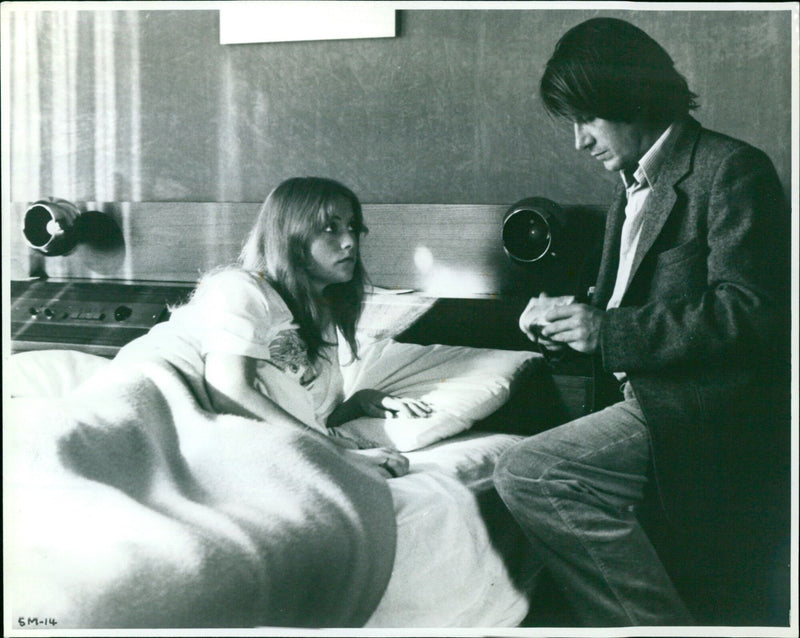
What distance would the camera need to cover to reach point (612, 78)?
3.24 feet

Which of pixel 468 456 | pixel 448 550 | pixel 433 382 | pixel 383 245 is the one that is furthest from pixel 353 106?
pixel 448 550

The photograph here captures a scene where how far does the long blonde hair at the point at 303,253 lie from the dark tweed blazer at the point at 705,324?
0.35 m

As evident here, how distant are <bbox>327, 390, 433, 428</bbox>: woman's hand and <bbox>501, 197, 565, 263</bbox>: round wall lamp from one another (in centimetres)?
25

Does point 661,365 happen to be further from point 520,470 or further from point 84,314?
point 84,314

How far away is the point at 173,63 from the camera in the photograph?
1.05 metres

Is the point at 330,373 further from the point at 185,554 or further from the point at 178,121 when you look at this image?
the point at 178,121

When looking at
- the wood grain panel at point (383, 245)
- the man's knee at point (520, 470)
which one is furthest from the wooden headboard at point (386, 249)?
the man's knee at point (520, 470)

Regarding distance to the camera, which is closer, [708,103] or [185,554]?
[185,554]

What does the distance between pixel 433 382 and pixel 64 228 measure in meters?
0.59

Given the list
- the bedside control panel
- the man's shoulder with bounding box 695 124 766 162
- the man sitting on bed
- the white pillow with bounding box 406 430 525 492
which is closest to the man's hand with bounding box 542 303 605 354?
the man sitting on bed

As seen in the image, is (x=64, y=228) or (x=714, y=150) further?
(x=64, y=228)

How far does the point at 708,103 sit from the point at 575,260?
28 cm

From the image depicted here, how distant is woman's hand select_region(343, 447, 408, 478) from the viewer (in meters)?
0.97

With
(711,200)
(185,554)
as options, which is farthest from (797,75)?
(185,554)
